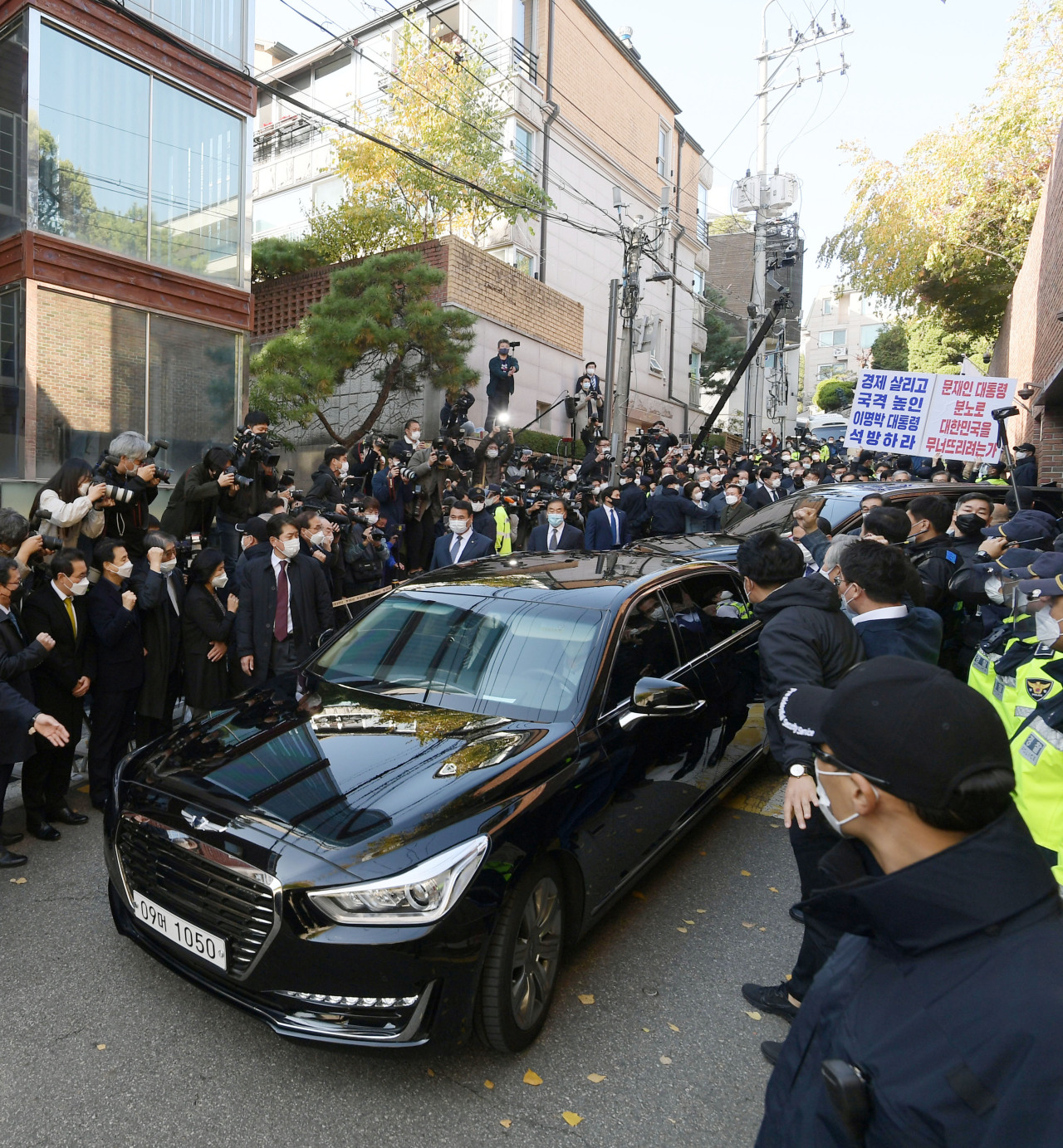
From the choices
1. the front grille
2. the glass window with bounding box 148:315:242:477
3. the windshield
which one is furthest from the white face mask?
the glass window with bounding box 148:315:242:477

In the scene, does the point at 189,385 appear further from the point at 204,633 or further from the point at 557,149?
the point at 557,149

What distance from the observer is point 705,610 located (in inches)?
195

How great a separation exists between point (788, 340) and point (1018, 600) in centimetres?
4958

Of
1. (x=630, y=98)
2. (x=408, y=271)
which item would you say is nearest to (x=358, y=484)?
(x=408, y=271)

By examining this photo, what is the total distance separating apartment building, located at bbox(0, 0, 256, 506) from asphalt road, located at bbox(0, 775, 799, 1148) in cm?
998

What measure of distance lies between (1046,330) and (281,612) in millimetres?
11489

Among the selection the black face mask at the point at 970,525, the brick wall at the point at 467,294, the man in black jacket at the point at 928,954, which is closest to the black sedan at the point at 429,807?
the man in black jacket at the point at 928,954

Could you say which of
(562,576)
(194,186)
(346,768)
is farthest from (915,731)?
(194,186)

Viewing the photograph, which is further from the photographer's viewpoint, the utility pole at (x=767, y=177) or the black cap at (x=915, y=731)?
the utility pole at (x=767, y=177)

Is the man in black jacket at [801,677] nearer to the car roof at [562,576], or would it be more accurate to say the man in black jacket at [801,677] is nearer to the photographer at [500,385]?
the car roof at [562,576]

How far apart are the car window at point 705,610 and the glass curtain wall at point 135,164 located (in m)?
11.2

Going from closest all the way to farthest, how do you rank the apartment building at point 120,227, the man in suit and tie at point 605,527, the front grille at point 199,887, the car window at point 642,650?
the front grille at point 199,887 < the car window at point 642,650 < the man in suit and tie at point 605,527 < the apartment building at point 120,227

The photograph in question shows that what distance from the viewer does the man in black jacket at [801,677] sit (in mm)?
2929

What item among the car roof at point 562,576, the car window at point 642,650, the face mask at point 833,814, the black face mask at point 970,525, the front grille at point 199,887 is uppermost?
the black face mask at point 970,525
